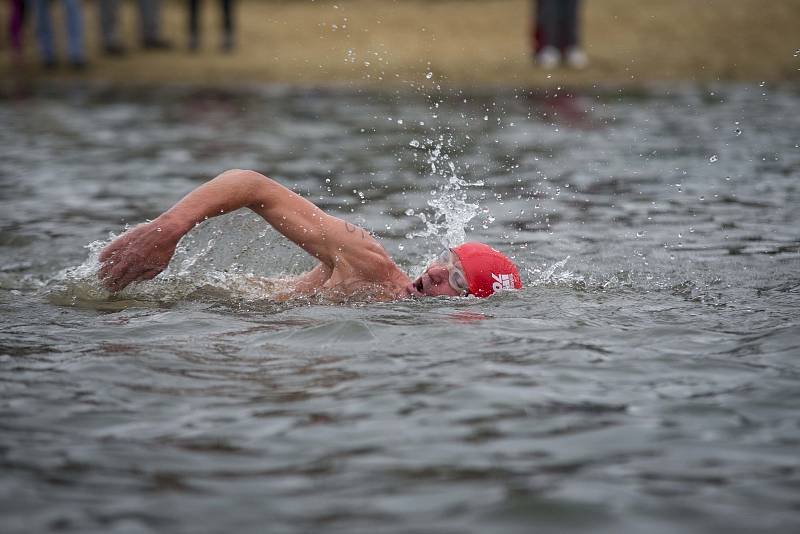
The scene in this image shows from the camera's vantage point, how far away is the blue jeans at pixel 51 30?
2108 cm

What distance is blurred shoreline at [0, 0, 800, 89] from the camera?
71.5ft

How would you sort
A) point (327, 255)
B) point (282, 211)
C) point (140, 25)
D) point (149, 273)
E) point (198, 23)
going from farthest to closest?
point (140, 25) < point (198, 23) < point (327, 255) < point (282, 211) < point (149, 273)

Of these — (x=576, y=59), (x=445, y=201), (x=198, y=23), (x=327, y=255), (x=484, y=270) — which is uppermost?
(x=198, y=23)

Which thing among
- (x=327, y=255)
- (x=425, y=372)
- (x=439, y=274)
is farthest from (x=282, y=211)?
(x=425, y=372)

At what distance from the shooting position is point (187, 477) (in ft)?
15.7

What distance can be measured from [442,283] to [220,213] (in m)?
1.64

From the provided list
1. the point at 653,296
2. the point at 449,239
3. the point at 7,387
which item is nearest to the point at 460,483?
the point at 7,387

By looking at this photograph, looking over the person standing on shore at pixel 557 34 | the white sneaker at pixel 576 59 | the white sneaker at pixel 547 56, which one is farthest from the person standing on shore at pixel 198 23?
the white sneaker at pixel 576 59

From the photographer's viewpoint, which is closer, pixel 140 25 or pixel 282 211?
pixel 282 211

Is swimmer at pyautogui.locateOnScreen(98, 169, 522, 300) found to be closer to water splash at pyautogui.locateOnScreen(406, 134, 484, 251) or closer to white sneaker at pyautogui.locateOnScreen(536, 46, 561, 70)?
water splash at pyautogui.locateOnScreen(406, 134, 484, 251)

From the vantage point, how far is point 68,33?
21453 mm

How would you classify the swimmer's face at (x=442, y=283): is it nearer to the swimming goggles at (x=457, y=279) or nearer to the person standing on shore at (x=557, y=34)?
the swimming goggles at (x=457, y=279)

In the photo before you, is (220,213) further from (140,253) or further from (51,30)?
(51,30)

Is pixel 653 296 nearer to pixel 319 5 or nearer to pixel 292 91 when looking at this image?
pixel 292 91
